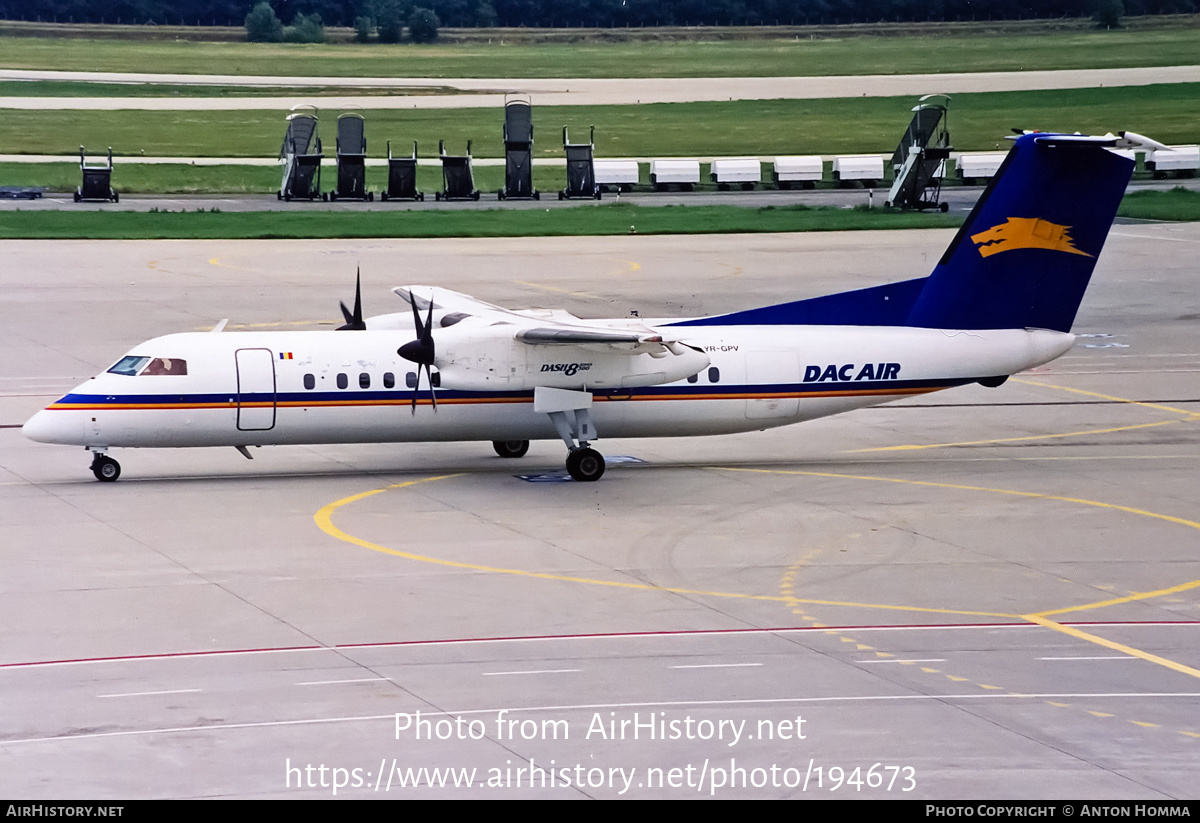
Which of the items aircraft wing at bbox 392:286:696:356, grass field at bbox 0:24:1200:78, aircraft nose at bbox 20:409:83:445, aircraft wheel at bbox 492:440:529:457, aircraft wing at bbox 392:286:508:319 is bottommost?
aircraft wheel at bbox 492:440:529:457

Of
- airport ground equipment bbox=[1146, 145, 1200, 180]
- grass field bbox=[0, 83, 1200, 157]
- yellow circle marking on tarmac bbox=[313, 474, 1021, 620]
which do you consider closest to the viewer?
yellow circle marking on tarmac bbox=[313, 474, 1021, 620]

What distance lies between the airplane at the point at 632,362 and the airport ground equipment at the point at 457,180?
44.1 m

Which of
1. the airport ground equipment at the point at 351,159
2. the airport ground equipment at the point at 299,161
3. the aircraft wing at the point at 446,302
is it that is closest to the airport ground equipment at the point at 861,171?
the airport ground equipment at the point at 351,159

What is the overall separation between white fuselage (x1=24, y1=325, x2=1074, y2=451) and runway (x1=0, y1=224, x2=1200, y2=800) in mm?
978

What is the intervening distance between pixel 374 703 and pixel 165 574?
6150 millimetres

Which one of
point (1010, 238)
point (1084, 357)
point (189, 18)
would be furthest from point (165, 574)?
point (189, 18)

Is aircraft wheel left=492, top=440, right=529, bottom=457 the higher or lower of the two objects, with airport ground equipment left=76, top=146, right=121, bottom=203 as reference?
lower

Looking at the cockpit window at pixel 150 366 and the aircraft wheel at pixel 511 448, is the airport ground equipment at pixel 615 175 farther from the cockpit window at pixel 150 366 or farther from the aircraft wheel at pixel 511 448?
the cockpit window at pixel 150 366

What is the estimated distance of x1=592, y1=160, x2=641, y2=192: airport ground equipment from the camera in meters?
75.6

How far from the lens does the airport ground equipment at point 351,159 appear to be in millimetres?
71312

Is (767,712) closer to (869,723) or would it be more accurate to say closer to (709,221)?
(869,723)

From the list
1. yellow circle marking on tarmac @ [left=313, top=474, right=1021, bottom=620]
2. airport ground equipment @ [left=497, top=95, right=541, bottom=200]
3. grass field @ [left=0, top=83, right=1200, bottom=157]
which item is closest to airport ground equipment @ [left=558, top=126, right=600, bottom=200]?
airport ground equipment @ [left=497, top=95, right=541, bottom=200]

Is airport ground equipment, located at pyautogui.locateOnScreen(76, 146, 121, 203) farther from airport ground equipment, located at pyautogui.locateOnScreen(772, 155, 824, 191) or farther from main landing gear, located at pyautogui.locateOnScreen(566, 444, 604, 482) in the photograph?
main landing gear, located at pyautogui.locateOnScreen(566, 444, 604, 482)

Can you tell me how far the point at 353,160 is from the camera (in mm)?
71625
